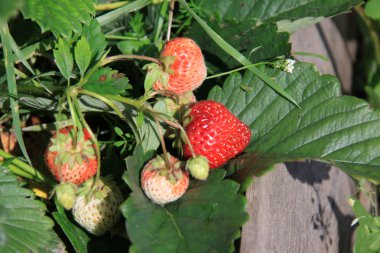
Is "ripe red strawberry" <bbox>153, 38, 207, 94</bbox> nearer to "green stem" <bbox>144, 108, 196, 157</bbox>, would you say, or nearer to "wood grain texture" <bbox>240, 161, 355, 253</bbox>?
"green stem" <bbox>144, 108, 196, 157</bbox>

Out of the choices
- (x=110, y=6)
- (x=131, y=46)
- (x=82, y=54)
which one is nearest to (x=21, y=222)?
(x=82, y=54)

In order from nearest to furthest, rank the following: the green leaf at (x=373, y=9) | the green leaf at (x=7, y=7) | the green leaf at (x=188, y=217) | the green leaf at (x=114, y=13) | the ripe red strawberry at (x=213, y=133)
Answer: the green leaf at (x=7, y=7)
the green leaf at (x=188, y=217)
the ripe red strawberry at (x=213, y=133)
the green leaf at (x=114, y=13)
the green leaf at (x=373, y=9)

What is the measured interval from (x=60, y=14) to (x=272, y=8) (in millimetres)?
578

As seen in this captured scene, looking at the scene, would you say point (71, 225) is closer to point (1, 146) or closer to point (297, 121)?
point (1, 146)

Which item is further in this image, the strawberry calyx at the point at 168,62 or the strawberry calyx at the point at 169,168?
the strawberry calyx at the point at 168,62

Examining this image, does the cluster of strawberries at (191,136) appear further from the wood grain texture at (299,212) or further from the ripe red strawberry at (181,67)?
the wood grain texture at (299,212)

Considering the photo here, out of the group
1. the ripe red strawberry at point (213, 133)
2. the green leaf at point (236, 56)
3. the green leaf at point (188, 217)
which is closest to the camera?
the green leaf at point (188, 217)

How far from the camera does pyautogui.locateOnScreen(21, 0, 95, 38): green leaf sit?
1.07 metres

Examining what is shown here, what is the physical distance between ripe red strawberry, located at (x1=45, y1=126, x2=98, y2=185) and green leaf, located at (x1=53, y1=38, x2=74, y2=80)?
0.11 metres

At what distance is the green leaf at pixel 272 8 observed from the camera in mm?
1363

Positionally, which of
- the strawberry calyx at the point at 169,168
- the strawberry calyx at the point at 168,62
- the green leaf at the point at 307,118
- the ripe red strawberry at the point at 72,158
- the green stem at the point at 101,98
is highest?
the strawberry calyx at the point at 168,62

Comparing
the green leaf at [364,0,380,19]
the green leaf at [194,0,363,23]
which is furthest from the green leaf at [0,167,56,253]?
the green leaf at [364,0,380,19]

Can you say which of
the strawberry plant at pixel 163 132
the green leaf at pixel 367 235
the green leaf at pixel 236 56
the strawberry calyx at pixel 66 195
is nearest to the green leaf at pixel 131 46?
the strawberry plant at pixel 163 132

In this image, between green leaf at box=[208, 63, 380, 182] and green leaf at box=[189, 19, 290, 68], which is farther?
green leaf at box=[189, 19, 290, 68]
